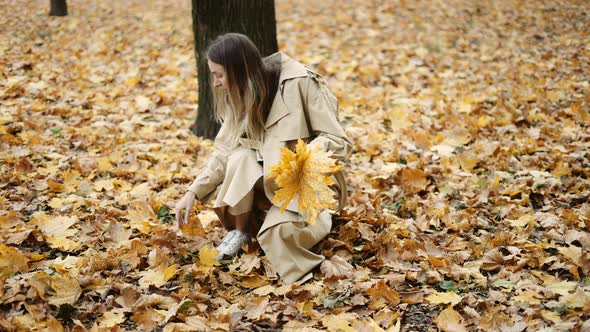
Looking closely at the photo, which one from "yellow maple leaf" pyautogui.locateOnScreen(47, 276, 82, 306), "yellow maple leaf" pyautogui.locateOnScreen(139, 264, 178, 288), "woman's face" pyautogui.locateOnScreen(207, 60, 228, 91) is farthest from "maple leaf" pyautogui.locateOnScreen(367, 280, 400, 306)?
"yellow maple leaf" pyautogui.locateOnScreen(47, 276, 82, 306)

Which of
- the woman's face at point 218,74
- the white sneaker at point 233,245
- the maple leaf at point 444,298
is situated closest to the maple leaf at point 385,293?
the maple leaf at point 444,298

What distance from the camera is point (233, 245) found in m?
2.72

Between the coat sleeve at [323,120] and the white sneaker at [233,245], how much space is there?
0.67 meters

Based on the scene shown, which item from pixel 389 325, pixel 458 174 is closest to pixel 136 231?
pixel 389 325

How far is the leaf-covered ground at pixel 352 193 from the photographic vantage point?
2.26 metres

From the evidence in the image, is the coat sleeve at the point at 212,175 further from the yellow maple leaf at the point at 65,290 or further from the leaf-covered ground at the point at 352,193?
the yellow maple leaf at the point at 65,290

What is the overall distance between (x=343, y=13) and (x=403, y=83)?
3.12m

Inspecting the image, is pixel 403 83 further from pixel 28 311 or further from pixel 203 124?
pixel 28 311

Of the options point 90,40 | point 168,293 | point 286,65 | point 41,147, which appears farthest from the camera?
point 90,40

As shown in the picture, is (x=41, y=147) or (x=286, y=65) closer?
(x=286, y=65)

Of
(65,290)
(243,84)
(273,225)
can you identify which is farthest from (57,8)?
(273,225)

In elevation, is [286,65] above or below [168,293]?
above

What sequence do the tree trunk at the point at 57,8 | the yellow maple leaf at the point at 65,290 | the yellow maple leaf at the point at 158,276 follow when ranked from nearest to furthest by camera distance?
the yellow maple leaf at the point at 65,290 → the yellow maple leaf at the point at 158,276 → the tree trunk at the point at 57,8

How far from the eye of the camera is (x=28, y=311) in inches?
83.9
